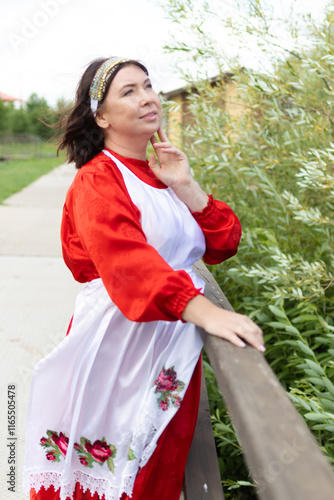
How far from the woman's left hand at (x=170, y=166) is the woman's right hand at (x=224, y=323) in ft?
1.89

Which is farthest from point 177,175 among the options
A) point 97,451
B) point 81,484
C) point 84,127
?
point 81,484

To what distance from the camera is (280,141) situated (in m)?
3.58

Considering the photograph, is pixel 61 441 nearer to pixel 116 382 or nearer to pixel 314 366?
pixel 116 382

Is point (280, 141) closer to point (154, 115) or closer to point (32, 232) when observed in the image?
point (154, 115)

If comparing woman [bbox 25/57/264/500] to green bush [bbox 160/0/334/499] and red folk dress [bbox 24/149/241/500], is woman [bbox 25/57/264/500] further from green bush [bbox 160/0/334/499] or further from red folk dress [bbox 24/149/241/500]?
green bush [bbox 160/0/334/499]

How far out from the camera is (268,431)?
3.03 feet

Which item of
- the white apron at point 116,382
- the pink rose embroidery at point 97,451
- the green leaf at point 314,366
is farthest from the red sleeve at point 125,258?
the green leaf at point 314,366

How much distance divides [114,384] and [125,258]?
1.39 ft

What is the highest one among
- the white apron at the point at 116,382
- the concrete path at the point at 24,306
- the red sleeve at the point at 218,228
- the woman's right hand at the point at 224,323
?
the woman's right hand at the point at 224,323

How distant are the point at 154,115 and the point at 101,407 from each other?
0.86 metres

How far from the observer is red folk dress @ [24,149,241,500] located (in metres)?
1.62

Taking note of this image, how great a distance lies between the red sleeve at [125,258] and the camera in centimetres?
136

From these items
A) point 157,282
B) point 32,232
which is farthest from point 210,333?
point 32,232

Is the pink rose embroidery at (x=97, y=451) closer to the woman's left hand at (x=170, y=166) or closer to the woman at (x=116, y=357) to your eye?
the woman at (x=116, y=357)
